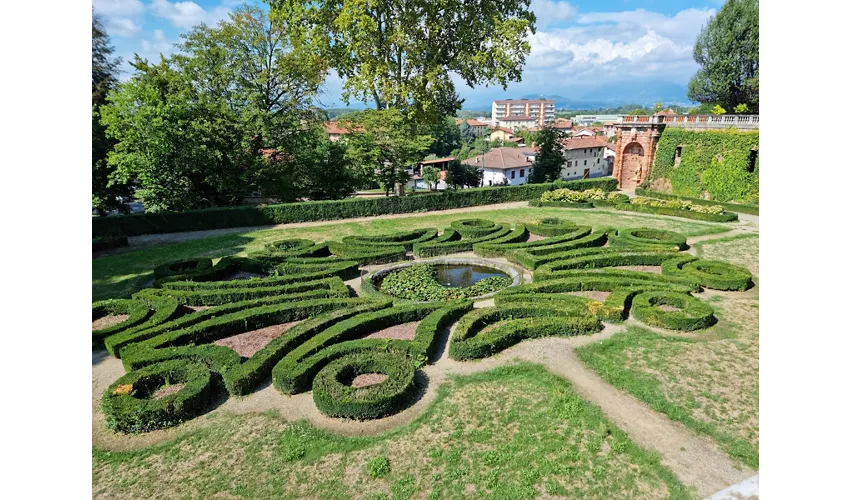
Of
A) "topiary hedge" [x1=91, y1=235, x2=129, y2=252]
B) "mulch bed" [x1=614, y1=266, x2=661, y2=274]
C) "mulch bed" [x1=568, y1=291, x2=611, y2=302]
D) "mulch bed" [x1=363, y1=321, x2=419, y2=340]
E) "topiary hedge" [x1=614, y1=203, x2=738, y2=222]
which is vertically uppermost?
"topiary hedge" [x1=614, y1=203, x2=738, y2=222]

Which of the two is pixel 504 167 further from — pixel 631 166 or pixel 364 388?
pixel 364 388

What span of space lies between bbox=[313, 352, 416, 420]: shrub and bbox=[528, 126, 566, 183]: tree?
4250cm

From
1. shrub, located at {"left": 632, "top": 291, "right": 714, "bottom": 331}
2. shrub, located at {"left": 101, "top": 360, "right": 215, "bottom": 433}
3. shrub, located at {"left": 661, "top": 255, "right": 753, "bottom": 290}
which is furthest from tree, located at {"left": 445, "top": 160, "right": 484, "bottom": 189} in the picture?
shrub, located at {"left": 101, "top": 360, "right": 215, "bottom": 433}

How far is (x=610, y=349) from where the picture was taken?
13844 millimetres

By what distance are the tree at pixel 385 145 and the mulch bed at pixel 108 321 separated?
75.5ft

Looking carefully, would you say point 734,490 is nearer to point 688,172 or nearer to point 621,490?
point 621,490

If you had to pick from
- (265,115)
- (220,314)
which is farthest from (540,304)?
(265,115)

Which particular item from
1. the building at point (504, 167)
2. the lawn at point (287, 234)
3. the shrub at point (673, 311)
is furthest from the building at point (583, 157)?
the shrub at point (673, 311)

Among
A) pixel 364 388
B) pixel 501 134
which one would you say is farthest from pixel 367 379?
pixel 501 134

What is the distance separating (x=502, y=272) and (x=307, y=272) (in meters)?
8.66

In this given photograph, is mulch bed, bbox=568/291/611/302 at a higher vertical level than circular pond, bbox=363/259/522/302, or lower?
lower

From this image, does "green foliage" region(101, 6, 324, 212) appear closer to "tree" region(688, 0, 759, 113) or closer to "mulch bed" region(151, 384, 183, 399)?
"mulch bed" region(151, 384, 183, 399)

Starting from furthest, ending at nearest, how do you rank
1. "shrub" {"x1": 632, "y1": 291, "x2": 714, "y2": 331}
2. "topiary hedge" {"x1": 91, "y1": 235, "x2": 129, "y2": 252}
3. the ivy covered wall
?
the ivy covered wall, "topiary hedge" {"x1": 91, "y1": 235, "x2": 129, "y2": 252}, "shrub" {"x1": 632, "y1": 291, "x2": 714, "y2": 331}

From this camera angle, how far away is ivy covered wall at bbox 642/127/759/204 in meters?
38.4
